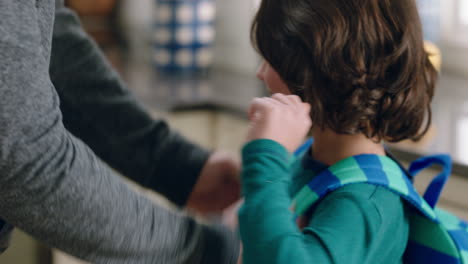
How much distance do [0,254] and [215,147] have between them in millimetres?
957

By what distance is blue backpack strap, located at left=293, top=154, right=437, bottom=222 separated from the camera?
637 mm

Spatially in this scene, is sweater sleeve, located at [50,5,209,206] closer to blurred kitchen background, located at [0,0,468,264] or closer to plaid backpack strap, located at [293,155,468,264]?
plaid backpack strap, located at [293,155,468,264]

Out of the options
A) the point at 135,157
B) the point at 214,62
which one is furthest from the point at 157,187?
the point at 214,62

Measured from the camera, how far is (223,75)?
1.91 metres

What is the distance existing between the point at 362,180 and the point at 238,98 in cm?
92

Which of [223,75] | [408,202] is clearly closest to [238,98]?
[223,75]

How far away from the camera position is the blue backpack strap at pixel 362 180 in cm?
64

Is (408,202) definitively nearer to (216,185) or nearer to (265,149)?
(265,149)

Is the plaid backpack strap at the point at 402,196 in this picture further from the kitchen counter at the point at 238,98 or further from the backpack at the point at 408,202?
the kitchen counter at the point at 238,98

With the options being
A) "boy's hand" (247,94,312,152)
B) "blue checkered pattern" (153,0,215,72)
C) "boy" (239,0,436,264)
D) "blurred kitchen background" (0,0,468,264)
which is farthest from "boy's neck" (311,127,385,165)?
"blue checkered pattern" (153,0,215,72)

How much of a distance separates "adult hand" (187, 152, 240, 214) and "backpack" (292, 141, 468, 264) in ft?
0.69

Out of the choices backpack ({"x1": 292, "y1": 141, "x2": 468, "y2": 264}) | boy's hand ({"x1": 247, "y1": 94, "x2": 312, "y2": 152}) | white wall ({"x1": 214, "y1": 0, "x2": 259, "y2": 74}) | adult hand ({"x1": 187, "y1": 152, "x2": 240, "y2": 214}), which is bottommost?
white wall ({"x1": 214, "y1": 0, "x2": 259, "y2": 74})

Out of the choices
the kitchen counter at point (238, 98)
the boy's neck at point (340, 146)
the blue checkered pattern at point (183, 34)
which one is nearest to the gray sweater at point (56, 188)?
the boy's neck at point (340, 146)

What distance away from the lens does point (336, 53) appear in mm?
668
